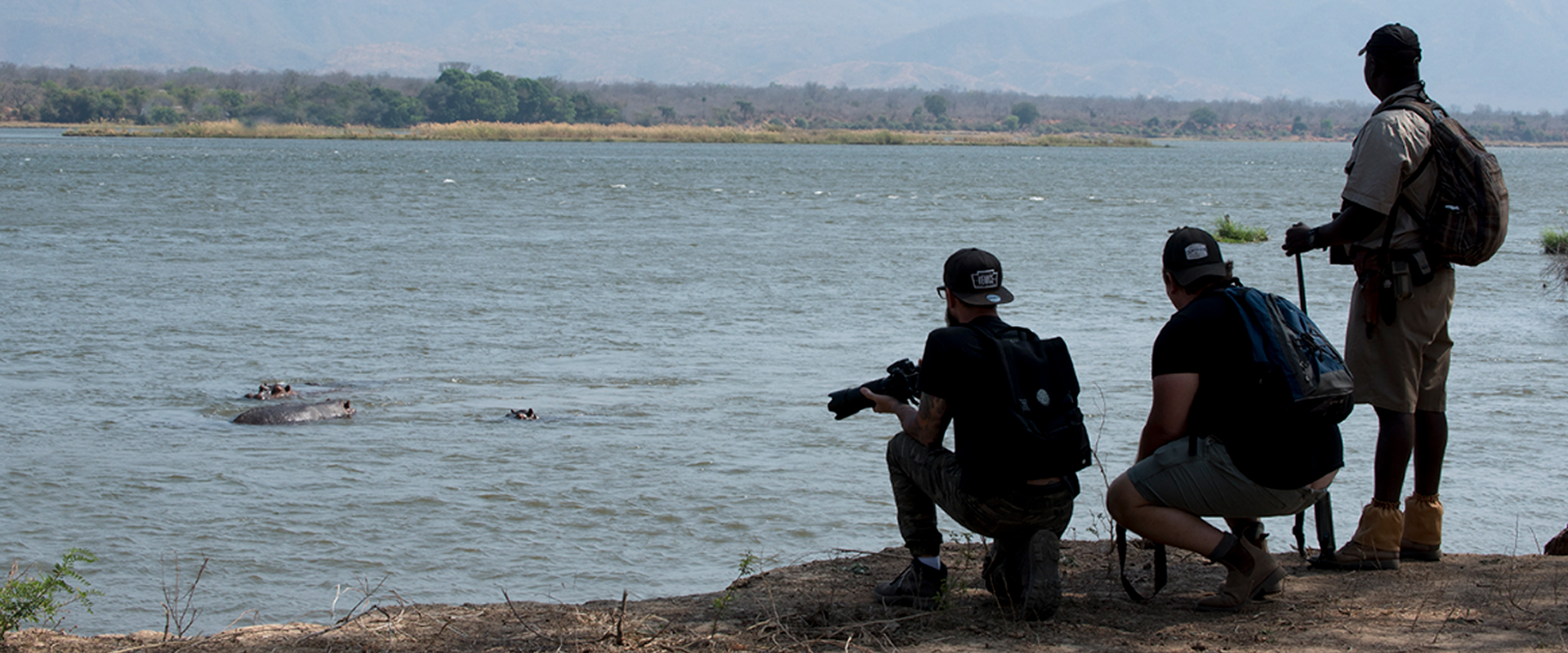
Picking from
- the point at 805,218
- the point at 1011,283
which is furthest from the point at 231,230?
the point at 1011,283

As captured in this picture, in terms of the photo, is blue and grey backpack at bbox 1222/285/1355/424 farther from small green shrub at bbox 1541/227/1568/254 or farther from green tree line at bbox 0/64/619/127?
green tree line at bbox 0/64/619/127

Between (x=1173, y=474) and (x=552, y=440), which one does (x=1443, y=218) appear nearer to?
(x=1173, y=474)

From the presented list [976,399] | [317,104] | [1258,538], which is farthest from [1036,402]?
[317,104]

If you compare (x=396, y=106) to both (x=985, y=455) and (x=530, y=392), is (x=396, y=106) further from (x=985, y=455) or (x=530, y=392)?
(x=985, y=455)

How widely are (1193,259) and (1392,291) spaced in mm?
892

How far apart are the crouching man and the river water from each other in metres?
1.92

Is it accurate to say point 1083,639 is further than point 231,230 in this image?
No

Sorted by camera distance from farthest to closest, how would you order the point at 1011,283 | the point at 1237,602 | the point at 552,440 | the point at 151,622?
1. the point at 1011,283
2. the point at 552,440
3. the point at 151,622
4. the point at 1237,602

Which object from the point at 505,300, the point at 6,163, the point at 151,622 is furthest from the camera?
the point at 6,163

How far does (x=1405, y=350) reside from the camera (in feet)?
15.2

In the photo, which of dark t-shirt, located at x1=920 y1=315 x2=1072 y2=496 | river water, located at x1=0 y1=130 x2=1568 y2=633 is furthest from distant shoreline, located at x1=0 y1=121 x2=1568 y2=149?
dark t-shirt, located at x1=920 y1=315 x2=1072 y2=496

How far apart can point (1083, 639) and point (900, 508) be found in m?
0.80

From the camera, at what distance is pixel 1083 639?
406 centimetres

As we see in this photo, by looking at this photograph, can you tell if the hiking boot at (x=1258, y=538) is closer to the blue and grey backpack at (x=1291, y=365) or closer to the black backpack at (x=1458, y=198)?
the blue and grey backpack at (x=1291, y=365)
